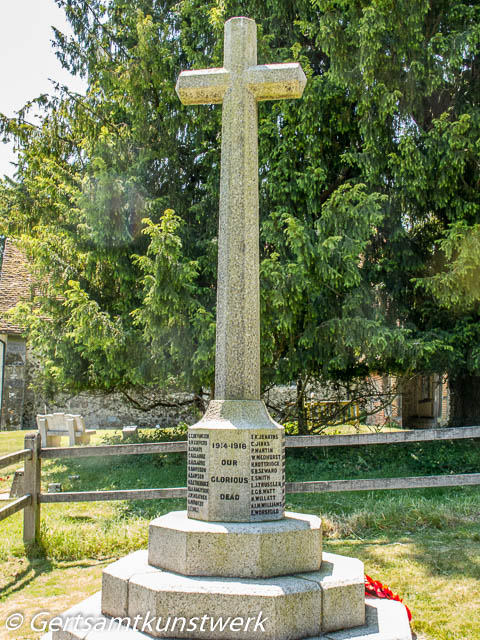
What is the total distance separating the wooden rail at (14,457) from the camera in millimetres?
5301

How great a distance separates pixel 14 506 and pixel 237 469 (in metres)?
2.75

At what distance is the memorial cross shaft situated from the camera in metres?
3.83

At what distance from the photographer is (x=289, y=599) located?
9.95ft

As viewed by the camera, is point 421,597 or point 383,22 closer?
point 421,597

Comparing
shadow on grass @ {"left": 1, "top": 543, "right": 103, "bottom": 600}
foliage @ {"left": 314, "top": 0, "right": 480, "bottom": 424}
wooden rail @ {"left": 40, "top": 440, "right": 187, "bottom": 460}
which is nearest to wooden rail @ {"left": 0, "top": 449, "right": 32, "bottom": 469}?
wooden rail @ {"left": 40, "top": 440, "right": 187, "bottom": 460}

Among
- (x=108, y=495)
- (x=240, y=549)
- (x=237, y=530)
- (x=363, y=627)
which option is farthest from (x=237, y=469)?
(x=108, y=495)

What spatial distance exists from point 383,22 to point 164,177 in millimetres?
4307

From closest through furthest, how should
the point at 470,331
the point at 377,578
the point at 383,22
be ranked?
the point at 377,578, the point at 383,22, the point at 470,331

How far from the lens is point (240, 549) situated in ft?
10.8

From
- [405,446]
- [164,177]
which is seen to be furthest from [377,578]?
[164,177]

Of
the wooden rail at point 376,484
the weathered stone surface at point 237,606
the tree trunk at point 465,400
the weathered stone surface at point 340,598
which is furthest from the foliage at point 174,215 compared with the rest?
the weathered stone surface at point 237,606

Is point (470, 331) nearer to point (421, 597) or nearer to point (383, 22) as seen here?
point (383, 22)

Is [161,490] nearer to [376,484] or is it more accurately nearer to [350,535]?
[350,535]

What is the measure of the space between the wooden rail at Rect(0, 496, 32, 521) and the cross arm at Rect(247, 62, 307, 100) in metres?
3.98
